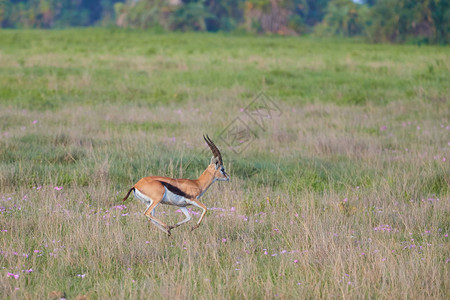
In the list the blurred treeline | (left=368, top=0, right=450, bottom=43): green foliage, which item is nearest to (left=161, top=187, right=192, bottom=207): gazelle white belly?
the blurred treeline

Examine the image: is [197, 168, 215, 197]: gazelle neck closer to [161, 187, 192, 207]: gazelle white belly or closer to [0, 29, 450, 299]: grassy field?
[161, 187, 192, 207]: gazelle white belly

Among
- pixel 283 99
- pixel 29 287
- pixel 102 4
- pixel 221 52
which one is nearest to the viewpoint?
pixel 29 287

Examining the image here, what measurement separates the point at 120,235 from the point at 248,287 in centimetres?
139

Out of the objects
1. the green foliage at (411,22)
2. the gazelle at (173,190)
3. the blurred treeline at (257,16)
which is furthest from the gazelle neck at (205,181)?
the green foliage at (411,22)

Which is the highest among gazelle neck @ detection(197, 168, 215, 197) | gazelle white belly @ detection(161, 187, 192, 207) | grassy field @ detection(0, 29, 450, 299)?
gazelle neck @ detection(197, 168, 215, 197)

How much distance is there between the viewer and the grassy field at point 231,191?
4.46 metres

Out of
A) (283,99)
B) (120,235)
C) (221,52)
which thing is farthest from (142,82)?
(120,235)

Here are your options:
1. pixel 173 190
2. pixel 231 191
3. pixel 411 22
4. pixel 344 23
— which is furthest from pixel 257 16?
pixel 173 190

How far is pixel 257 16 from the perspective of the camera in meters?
62.1

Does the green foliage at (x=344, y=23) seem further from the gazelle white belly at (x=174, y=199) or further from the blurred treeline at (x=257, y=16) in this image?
the gazelle white belly at (x=174, y=199)

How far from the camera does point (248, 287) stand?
167 inches

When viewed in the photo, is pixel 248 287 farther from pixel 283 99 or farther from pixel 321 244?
pixel 283 99

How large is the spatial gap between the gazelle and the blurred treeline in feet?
139

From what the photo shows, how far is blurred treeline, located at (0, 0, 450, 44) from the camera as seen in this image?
152ft
